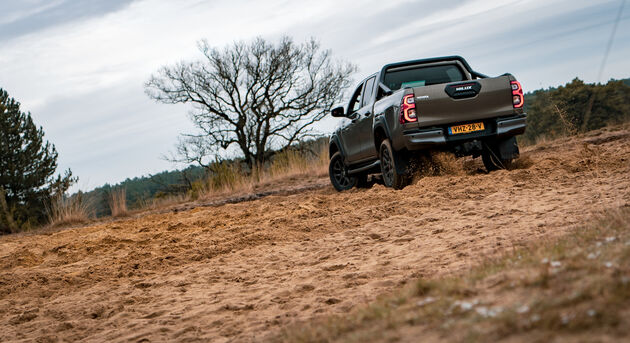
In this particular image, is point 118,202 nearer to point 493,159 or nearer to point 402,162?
point 402,162

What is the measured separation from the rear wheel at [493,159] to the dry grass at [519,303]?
535cm

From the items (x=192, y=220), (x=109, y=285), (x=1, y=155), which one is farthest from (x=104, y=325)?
(x=1, y=155)

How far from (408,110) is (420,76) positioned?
1.30 m

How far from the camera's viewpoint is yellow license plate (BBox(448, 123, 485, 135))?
333 inches

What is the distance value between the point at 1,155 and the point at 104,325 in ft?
100

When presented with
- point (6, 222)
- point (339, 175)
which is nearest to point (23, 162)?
point (6, 222)

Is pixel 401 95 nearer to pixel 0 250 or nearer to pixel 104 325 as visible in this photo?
pixel 104 325

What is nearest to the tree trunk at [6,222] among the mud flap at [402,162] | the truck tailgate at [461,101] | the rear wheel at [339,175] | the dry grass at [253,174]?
the dry grass at [253,174]

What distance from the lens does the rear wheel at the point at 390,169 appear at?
29.7 feet

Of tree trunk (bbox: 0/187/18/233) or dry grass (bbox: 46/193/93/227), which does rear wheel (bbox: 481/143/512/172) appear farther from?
tree trunk (bbox: 0/187/18/233)

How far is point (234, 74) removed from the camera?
115 ft

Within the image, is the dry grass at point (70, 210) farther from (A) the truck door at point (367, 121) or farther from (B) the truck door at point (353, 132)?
(A) the truck door at point (367, 121)

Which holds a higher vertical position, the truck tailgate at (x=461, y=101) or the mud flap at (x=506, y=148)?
the truck tailgate at (x=461, y=101)

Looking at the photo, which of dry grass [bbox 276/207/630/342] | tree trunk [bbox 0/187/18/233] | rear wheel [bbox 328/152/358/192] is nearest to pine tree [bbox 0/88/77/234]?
tree trunk [bbox 0/187/18/233]
